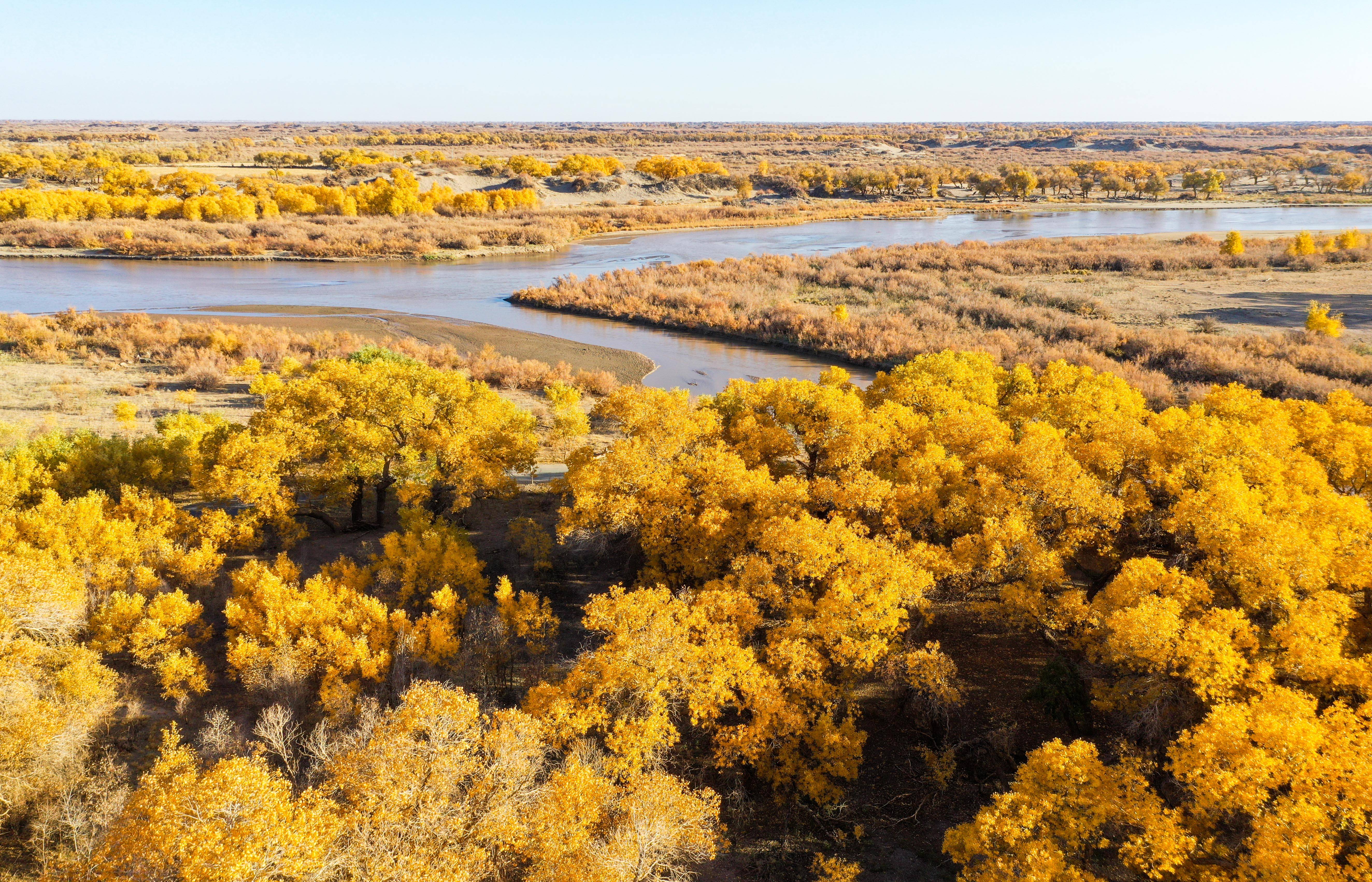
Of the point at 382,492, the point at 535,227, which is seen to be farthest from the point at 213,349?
the point at 535,227

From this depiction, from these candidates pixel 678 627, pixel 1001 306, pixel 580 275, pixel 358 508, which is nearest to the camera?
pixel 678 627

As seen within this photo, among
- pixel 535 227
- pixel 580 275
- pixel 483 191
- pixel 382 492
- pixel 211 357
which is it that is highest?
pixel 483 191

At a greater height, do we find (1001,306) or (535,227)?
(535,227)

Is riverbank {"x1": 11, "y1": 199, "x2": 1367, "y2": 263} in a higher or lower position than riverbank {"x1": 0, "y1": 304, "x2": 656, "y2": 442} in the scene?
higher

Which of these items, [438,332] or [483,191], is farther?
[483,191]

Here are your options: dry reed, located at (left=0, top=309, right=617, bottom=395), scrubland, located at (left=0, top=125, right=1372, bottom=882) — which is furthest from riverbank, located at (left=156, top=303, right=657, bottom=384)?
scrubland, located at (left=0, top=125, right=1372, bottom=882)

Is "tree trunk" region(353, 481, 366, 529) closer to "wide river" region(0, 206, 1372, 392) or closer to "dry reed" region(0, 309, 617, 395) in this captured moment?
"dry reed" region(0, 309, 617, 395)

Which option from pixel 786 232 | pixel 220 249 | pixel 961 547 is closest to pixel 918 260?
pixel 786 232

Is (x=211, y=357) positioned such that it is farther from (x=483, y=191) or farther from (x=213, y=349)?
(x=483, y=191)

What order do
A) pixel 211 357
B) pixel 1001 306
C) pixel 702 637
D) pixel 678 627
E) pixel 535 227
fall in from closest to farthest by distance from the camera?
pixel 678 627, pixel 702 637, pixel 211 357, pixel 1001 306, pixel 535 227
